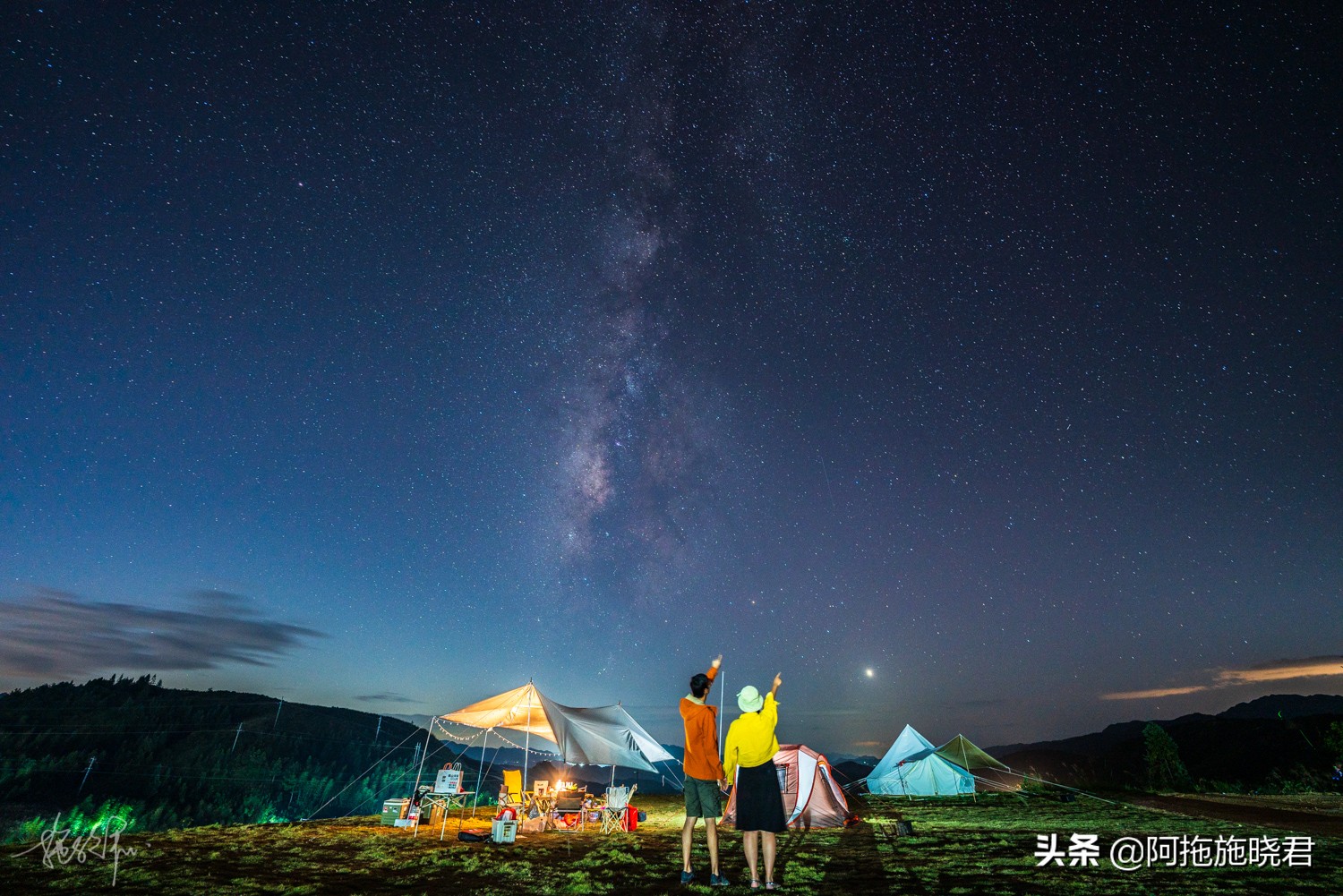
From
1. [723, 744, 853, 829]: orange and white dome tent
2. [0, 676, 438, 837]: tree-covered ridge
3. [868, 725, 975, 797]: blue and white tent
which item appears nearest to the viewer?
[723, 744, 853, 829]: orange and white dome tent

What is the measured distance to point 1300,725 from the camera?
56.8 meters

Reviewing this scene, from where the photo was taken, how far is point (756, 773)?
19.2 ft

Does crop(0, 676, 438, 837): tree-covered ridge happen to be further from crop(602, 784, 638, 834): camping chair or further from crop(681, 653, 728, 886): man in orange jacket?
crop(681, 653, 728, 886): man in orange jacket

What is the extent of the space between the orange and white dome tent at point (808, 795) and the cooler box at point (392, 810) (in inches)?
257

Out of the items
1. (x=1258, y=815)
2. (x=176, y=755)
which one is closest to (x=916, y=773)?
(x=1258, y=815)

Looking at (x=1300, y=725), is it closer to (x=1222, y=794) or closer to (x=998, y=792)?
(x=1222, y=794)

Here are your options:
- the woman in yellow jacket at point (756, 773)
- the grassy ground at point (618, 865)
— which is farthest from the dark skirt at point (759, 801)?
the grassy ground at point (618, 865)

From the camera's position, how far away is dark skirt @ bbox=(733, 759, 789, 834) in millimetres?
5676

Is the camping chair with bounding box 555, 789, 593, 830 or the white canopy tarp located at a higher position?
the white canopy tarp

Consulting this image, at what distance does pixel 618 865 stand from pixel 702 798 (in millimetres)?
2623

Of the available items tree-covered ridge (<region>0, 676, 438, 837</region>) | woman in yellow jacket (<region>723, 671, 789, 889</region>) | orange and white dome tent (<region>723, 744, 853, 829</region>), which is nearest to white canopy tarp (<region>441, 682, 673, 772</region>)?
orange and white dome tent (<region>723, 744, 853, 829</region>)

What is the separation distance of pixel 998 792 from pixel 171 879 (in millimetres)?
22227

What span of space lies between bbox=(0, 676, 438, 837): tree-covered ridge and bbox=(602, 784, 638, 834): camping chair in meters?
60.9

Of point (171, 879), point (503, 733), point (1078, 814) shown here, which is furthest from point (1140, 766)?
point (171, 879)
